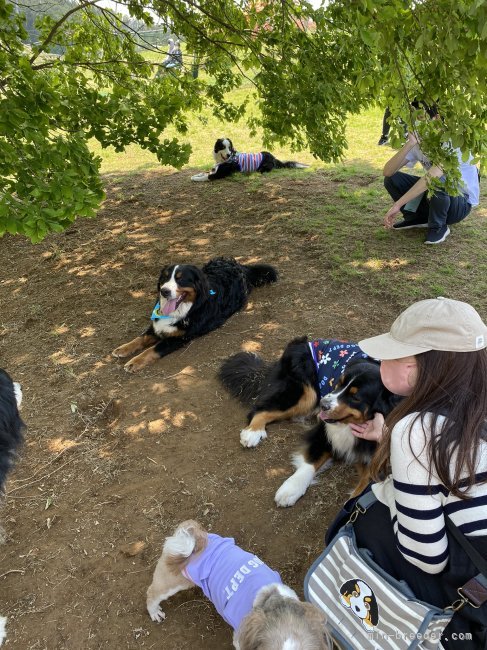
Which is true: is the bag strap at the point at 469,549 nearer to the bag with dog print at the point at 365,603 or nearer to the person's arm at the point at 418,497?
the person's arm at the point at 418,497

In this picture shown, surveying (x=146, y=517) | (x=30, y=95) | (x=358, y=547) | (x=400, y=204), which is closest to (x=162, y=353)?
(x=146, y=517)

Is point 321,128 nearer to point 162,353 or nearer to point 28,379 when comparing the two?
point 162,353

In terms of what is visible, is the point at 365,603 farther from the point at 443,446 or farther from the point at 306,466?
the point at 306,466

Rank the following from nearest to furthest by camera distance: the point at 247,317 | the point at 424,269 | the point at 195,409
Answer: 1. the point at 195,409
2. the point at 247,317
3. the point at 424,269

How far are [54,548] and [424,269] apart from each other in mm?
4293

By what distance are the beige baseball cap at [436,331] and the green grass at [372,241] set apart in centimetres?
297

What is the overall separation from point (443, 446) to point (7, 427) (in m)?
2.16

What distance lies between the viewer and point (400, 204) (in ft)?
17.3

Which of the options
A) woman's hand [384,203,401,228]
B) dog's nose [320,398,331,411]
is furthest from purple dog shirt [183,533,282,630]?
woman's hand [384,203,401,228]

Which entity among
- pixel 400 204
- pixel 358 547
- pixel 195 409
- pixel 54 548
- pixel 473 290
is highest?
pixel 400 204

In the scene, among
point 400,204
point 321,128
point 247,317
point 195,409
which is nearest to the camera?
point 195,409

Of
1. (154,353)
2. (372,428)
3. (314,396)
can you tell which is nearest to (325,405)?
(372,428)

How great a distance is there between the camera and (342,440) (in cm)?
283

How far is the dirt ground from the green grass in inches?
10.4
